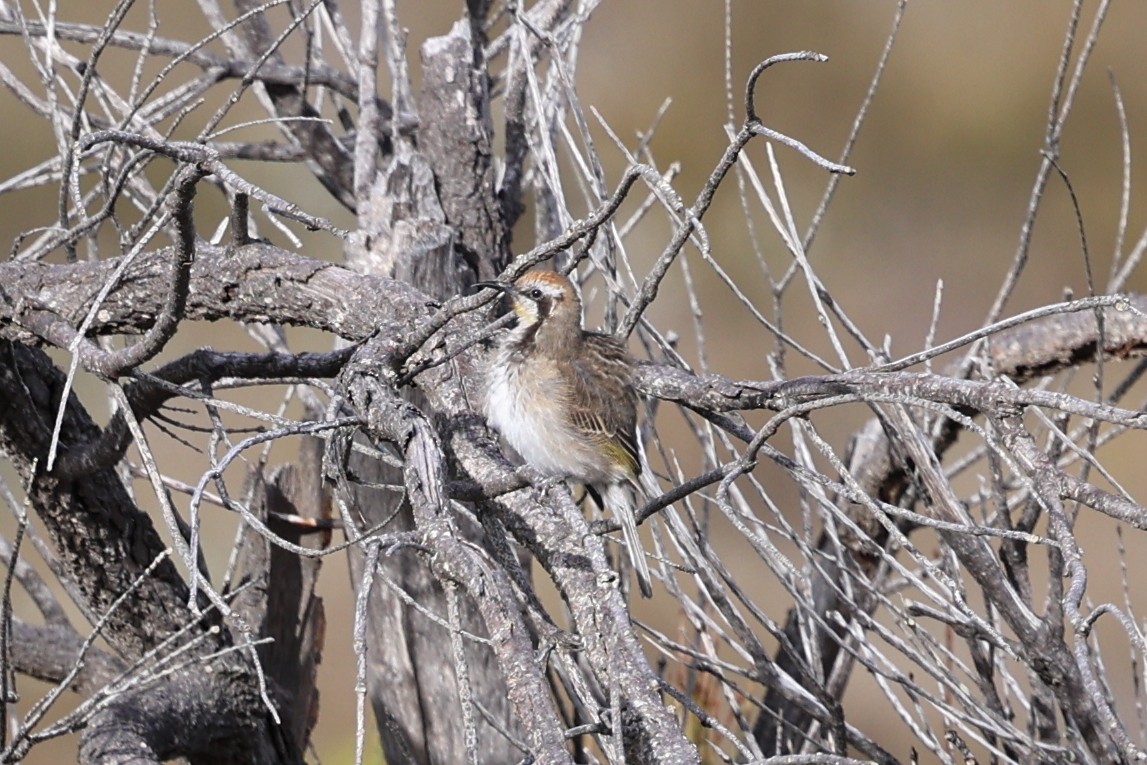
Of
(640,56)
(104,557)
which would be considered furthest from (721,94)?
(104,557)

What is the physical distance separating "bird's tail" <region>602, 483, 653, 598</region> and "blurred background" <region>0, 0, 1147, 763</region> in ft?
24.7

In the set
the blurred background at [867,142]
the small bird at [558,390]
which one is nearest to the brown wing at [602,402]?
the small bird at [558,390]

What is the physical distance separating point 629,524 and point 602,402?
2.03 feet

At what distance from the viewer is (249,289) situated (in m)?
2.81

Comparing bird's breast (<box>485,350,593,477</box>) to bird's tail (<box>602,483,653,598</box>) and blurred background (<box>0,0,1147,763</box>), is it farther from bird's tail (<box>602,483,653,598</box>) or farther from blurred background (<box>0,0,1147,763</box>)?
blurred background (<box>0,0,1147,763</box>)

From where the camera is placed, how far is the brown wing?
12.0 feet

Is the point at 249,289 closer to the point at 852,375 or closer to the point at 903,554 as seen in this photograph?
the point at 852,375

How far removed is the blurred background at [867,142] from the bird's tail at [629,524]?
7.52 meters

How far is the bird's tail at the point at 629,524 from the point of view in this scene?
320 centimetres

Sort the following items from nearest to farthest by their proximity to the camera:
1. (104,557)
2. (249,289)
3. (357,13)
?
(249,289)
(104,557)
(357,13)

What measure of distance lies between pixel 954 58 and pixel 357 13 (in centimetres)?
619

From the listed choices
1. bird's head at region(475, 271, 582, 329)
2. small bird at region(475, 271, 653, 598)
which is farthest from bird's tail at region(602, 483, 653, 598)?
bird's head at region(475, 271, 582, 329)

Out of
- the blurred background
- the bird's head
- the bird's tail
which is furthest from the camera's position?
the blurred background

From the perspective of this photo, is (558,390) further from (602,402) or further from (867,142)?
(867,142)
